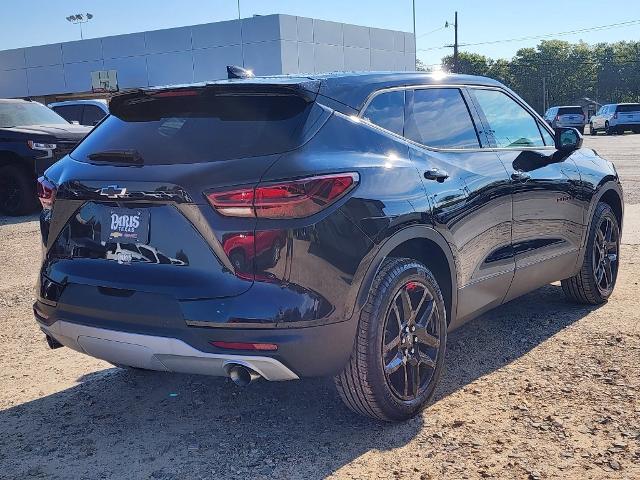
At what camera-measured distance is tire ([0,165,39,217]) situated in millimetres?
11281

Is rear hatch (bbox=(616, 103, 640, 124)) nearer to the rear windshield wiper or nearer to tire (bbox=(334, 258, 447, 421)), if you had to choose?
tire (bbox=(334, 258, 447, 421))

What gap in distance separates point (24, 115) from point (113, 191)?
10066 millimetres

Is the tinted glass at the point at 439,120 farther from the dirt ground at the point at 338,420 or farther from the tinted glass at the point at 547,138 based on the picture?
the dirt ground at the point at 338,420

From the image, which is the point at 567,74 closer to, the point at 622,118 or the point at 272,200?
the point at 622,118

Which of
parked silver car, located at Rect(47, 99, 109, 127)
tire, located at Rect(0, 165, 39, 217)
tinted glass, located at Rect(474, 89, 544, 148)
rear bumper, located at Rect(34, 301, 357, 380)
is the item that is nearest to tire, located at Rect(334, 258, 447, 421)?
rear bumper, located at Rect(34, 301, 357, 380)

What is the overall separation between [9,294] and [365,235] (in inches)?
180

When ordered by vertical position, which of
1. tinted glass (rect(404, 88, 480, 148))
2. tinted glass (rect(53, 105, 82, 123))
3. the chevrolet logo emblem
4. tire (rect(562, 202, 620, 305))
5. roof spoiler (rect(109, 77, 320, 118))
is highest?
tinted glass (rect(53, 105, 82, 123))

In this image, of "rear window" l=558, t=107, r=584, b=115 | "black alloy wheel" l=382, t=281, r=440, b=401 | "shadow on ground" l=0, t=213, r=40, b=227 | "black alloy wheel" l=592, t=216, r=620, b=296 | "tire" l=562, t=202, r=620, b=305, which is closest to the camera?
"black alloy wheel" l=382, t=281, r=440, b=401

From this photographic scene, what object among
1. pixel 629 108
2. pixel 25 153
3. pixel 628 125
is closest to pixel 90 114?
pixel 25 153

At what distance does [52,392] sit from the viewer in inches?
161

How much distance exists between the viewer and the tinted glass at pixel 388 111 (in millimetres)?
3576

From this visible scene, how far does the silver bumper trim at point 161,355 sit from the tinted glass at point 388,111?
4.47ft

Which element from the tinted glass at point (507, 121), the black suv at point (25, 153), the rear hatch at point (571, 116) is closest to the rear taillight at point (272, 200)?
the tinted glass at point (507, 121)

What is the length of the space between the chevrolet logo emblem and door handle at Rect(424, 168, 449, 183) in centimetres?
149
